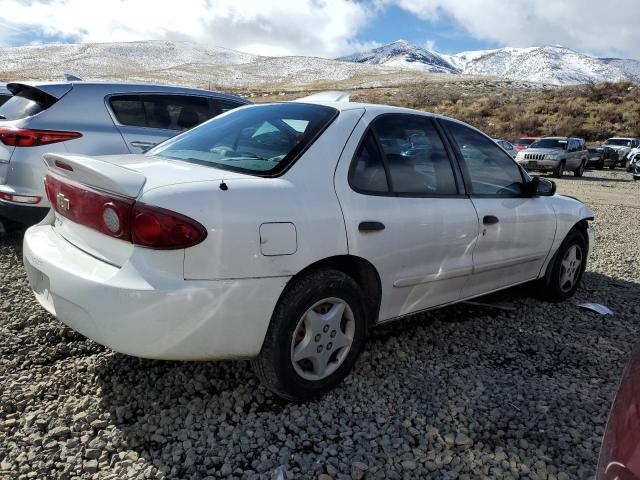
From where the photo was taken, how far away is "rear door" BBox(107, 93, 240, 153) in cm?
507

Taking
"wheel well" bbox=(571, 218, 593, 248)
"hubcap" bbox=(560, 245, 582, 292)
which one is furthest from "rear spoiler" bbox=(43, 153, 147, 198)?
"wheel well" bbox=(571, 218, 593, 248)

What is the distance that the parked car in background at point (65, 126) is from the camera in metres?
4.43

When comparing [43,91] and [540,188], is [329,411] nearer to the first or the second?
[540,188]

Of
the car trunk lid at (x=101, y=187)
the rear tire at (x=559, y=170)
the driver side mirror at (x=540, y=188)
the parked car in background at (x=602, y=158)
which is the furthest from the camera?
the parked car in background at (x=602, y=158)

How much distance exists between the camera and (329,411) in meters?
2.61

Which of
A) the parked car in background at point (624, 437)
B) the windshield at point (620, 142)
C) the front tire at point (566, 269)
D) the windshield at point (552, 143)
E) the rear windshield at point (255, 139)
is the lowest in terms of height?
the windshield at point (620, 142)

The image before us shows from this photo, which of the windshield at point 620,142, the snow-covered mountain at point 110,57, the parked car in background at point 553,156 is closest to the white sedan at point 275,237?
the parked car in background at point 553,156

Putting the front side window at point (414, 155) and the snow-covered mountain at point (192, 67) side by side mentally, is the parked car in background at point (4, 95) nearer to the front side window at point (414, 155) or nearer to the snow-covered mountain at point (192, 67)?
the front side window at point (414, 155)

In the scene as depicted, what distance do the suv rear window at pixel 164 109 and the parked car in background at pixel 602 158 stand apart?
2353 centimetres

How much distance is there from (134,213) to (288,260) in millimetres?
693

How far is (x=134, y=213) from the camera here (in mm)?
2180

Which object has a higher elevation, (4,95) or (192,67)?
(192,67)

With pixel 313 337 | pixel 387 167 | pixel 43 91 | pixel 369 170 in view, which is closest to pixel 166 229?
pixel 313 337

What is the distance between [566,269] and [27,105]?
501 centimetres
